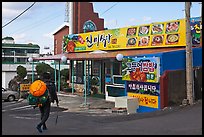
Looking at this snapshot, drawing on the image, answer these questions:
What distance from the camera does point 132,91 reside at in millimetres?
16406

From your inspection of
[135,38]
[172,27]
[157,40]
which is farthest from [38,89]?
[135,38]

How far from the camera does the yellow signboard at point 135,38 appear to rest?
62.8ft

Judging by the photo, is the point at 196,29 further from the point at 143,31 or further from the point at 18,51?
the point at 18,51

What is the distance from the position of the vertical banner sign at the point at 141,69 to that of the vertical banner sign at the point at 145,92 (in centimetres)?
23

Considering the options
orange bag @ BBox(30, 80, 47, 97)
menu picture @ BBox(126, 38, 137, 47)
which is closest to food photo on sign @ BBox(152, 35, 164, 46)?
menu picture @ BBox(126, 38, 137, 47)

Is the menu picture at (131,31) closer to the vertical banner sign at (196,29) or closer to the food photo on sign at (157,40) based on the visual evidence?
the food photo on sign at (157,40)

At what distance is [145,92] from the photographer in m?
15.5

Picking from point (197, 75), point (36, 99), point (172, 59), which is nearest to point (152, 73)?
point (172, 59)

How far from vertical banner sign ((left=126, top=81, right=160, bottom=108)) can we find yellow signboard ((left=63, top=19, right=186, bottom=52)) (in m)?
4.20

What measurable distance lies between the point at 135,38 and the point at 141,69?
618 centimetres

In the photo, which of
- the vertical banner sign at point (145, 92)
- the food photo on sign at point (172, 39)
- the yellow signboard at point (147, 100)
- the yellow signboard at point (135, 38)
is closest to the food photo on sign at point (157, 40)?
the yellow signboard at point (135, 38)

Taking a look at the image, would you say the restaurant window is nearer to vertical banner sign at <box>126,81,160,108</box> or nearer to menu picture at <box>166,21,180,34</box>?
menu picture at <box>166,21,180,34</box>

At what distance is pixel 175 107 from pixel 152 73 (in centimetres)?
186

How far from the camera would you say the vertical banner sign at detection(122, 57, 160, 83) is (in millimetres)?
14930
